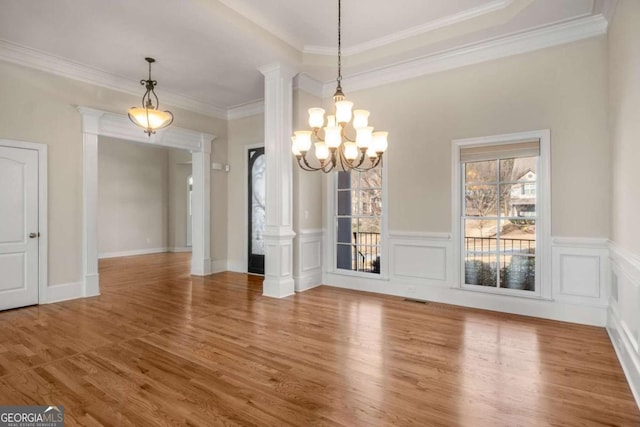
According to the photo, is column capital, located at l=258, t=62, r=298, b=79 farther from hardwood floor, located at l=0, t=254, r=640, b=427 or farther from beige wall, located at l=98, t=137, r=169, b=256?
beige wall, located at l=98, t=137, r=169, b=256

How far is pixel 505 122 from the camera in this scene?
4191mm

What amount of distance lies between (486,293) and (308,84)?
392 centimetres

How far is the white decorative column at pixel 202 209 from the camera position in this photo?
6613 mm

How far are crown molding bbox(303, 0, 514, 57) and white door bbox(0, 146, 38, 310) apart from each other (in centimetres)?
400

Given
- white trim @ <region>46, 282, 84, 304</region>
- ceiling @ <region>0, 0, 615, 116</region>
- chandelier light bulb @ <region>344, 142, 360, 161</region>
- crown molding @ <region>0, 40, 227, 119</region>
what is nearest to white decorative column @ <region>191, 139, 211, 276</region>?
crown molding @ <region>0, 40, 227, 119</region>

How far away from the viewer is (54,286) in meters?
4.70

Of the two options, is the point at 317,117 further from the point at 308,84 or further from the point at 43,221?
the point at 43,221

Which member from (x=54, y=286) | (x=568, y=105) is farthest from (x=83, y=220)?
(x=568, y=105)

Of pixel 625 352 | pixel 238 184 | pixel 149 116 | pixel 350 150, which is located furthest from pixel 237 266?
pixel 625 352

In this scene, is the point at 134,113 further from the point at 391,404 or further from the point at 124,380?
the point at 391,404

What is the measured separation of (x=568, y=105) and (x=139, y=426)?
4.90 meters

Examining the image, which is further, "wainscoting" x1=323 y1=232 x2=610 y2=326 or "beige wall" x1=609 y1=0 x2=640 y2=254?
A: "wainscoting" x1=323 y1=232 x2=610 y2=326

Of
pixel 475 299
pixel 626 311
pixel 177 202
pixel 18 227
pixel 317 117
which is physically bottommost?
pixel 475 299

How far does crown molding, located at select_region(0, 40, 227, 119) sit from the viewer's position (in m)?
4.30
